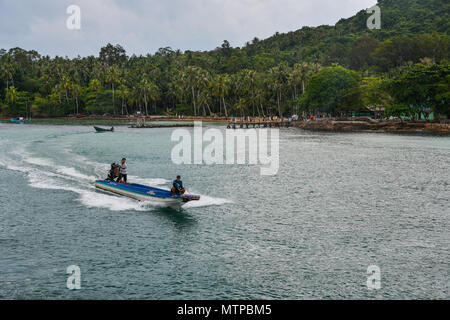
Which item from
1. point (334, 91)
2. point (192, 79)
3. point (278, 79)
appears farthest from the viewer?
point (192, 79)

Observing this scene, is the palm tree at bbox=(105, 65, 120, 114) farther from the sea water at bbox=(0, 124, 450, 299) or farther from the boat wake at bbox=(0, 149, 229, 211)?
the sea water at bbox=(0, 124, 450, 299)

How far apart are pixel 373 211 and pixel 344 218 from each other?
354cm

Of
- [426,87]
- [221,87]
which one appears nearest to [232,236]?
[426,87]

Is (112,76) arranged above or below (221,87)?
above

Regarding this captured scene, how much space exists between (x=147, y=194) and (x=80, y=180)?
14850 millimetres

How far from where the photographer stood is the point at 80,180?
145 feet

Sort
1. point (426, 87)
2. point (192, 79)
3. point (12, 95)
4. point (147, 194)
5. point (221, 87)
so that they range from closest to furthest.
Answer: point (147, 194), point (426, 87), point (221, 87), point (192, 79), point (12, 95)

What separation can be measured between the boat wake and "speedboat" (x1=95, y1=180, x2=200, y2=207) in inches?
22.8

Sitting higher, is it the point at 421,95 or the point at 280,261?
the point at 421,95

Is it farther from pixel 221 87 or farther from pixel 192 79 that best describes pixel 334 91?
pixel 192 79

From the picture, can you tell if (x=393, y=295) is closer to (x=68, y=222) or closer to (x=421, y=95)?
(x=68, y=222)
